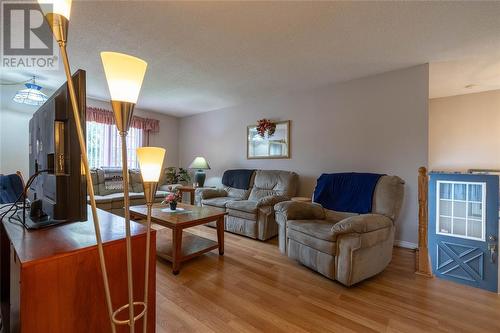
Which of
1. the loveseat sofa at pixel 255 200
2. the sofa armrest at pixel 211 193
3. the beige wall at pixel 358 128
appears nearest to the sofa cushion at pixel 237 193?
the loveseat sofa at pixel 255 200

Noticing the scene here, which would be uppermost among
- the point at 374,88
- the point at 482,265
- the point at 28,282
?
the point at 374,88

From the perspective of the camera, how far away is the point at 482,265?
2.59m

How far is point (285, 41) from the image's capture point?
83.6 inches

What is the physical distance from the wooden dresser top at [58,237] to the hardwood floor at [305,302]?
786mm

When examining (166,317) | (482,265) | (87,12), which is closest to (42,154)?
(166,317)

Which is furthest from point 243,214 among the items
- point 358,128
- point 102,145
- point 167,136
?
point 167,136

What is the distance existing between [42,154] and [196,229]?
8.06 ft

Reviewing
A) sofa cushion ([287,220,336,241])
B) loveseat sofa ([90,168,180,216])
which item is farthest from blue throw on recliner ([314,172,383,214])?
loveseat sofa ([90,168,180,216])

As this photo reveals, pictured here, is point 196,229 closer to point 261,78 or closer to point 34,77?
point 261,78

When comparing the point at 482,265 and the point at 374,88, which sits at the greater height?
the point at 374,88

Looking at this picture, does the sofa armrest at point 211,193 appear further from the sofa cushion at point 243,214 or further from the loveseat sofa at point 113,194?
the loveseat sofa at point 113,194

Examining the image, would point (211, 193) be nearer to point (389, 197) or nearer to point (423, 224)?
point (389, 197)

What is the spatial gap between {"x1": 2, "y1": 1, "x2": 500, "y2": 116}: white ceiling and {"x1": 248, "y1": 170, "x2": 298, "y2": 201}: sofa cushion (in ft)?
4.59

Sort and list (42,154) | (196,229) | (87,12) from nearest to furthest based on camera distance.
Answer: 1. (42,154)
2. (87,12)
3. (196,229)
